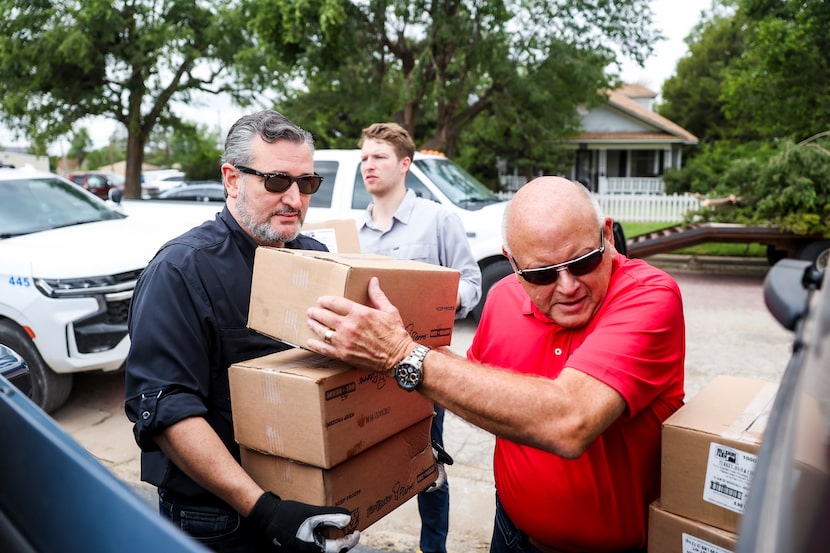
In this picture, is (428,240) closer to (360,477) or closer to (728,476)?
(360,477)

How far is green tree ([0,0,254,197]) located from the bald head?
65.6 ft

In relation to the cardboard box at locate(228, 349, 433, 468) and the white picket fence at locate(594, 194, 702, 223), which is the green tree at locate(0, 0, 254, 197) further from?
the cardboard box at locate(228, 349, 433, 468)

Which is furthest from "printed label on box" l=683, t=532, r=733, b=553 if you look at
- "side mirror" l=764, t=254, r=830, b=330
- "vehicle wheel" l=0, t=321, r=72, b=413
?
"vehicle wheel" l=0, t=321, r=72, b=413

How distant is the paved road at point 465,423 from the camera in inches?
146

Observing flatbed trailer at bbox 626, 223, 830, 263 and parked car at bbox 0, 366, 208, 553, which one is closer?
parked car at bbox 0, 366, 208, 553

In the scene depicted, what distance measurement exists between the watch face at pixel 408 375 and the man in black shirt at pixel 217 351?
1.24ft

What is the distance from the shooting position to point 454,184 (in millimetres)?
8023

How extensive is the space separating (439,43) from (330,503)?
16.0m

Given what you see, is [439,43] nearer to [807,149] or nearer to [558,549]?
[807,149]

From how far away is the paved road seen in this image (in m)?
3.72

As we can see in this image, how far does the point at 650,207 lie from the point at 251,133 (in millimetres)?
19802

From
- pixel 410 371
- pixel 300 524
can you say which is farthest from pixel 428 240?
pixel 300 524

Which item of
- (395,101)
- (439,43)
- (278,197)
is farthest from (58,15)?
(278,197)

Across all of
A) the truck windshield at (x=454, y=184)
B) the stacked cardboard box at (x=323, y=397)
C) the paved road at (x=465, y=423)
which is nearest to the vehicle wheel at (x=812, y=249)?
the paved road at (x=465, y=423)
